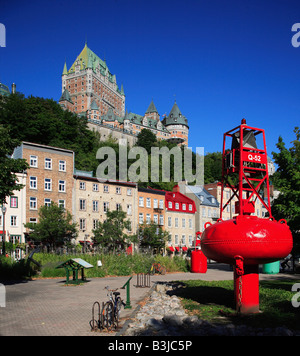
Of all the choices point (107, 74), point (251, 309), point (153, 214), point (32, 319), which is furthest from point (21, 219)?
point (107, 74)

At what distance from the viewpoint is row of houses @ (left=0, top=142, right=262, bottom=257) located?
43312 millimetres

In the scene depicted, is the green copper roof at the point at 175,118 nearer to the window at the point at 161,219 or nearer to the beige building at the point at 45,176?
the window at the point at 161,219

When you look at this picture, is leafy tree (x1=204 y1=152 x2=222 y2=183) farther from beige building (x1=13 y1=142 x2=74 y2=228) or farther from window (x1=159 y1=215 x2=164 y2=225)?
beige building (x1=13 y1=142 x2=74 y2=228)

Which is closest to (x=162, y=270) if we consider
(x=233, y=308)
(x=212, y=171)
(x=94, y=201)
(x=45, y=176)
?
(x=233, y=308)

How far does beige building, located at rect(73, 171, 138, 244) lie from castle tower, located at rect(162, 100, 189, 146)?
12385 cm

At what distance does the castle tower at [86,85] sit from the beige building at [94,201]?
110324 mm

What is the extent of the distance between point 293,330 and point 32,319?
8.33 metres

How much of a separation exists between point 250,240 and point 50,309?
334 inches

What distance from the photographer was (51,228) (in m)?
40.0

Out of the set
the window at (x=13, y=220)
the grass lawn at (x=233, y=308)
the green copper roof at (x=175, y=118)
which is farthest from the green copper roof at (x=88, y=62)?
the grass lawn at (x=233, y=308)

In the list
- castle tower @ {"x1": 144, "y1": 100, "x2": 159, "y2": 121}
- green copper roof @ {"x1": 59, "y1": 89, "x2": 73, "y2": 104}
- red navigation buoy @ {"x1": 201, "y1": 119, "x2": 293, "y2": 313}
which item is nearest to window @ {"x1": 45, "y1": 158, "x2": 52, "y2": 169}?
red navigation buoy @ {"x1": 201, "y1": 119, "x2": 293, "y2": 313}

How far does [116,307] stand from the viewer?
11.9 metres

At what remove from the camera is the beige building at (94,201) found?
4831 cm

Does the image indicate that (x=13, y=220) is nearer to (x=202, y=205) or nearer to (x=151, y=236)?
(x=151, y=236)
